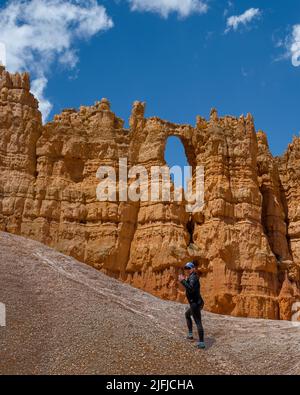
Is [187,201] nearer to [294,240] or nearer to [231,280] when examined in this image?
[231,280]

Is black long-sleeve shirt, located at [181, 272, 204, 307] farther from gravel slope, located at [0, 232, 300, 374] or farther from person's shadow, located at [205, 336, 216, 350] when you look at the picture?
person's shadow, located at [205, 336, 216, 350]

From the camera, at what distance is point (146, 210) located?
40000 mm

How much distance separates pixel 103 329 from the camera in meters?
15.8

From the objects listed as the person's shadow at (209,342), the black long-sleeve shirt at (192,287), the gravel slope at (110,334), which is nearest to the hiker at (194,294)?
the black long-sleeve shirt at (192,287)

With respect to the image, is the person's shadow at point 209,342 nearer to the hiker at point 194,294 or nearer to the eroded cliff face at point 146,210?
the hiker at point 194,294

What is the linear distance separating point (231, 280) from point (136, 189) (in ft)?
29.8

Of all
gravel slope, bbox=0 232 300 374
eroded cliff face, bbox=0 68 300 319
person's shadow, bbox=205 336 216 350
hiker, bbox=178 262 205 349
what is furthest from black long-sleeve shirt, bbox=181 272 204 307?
eroded cliff face, bbox=0 68 300 319

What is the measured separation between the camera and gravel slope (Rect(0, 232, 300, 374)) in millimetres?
14102

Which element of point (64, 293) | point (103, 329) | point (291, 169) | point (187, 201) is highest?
point (291, 169)

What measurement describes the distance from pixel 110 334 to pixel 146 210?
80.9ft

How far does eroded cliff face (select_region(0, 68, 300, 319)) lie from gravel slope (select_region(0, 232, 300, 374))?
1799cm

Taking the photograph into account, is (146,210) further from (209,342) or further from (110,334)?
(110,334)
